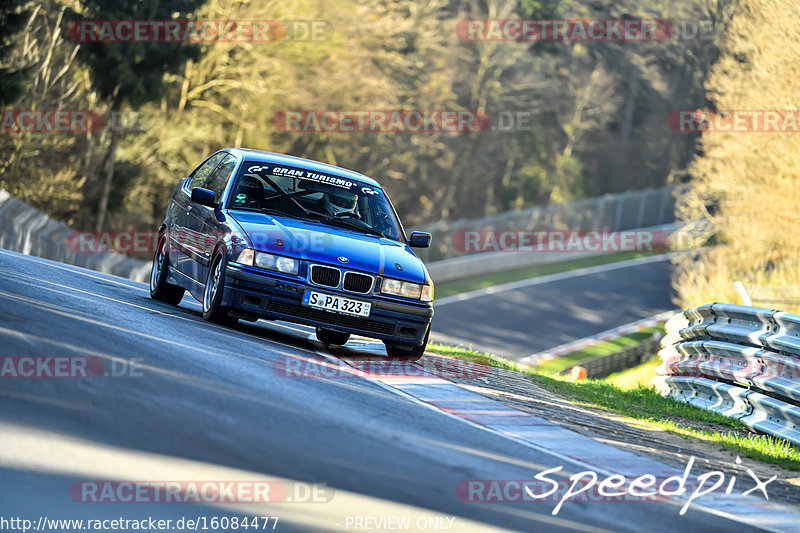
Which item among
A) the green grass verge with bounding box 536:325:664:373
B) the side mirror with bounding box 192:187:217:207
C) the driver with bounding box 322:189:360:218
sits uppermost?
the driver with bounding box 322:189:360:218

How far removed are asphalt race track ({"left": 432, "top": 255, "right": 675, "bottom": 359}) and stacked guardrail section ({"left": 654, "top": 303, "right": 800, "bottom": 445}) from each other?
23.6 m

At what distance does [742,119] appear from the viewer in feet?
109

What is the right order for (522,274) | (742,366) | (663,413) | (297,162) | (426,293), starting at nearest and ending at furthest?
(426,293) → (742,366) → (663,413) → (297,162) → (522,274)

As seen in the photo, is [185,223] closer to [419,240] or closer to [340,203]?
[340,203]

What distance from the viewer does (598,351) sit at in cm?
3844

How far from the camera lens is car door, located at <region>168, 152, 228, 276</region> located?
1131 centimetres

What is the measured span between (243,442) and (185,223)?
6.14 m

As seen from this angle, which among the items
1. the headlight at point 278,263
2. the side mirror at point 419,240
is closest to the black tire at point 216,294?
the headlight at point 278,263

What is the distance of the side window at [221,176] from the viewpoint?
11188 millimetres

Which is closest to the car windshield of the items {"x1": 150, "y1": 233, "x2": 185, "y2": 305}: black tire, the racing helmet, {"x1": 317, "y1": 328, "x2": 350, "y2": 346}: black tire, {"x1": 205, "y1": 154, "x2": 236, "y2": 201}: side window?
the racing helmet

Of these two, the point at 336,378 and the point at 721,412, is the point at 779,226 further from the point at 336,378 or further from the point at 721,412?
the point at 336,378

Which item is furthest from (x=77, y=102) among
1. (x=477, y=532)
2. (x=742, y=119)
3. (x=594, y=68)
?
(x=594, y=68)

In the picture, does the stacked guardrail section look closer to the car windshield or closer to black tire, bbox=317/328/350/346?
the car windshield

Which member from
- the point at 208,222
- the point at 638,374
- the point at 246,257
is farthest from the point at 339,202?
the point at 638,374
